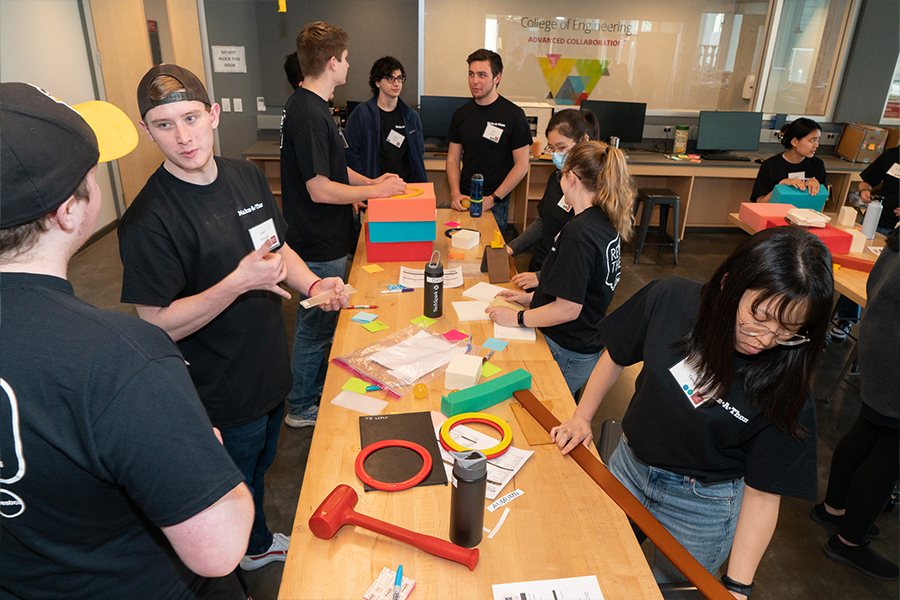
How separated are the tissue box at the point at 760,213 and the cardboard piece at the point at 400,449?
2.84 meters

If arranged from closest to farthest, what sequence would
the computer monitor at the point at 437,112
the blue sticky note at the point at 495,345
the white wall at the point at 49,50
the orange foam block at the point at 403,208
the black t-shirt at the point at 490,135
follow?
the blue sticky note at the point at 495,345, the orange foam block at the point at 403,208, the black t-shirt at the point at 490,135, the white wall at the point at 49,50, the computer monitor at the point at 437,112

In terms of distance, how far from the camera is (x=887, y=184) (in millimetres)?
3760

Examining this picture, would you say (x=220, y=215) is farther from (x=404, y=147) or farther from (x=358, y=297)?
(x=404, y=147)

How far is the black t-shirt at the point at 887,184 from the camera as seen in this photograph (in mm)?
3703

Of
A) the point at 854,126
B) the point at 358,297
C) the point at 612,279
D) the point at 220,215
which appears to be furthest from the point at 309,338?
the point at 854,126

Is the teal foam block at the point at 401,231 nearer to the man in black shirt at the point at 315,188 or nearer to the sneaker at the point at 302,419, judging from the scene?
the man in black shirt at the point at 315,188

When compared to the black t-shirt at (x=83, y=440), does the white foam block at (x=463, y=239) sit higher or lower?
lower

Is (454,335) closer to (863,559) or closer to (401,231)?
(401,231)

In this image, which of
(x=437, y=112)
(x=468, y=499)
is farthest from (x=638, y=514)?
(x=437, y=112)

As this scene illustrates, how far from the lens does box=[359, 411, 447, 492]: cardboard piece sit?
1.37 metres

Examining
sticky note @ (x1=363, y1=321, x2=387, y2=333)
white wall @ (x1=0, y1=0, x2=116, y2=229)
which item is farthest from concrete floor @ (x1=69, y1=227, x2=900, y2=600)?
white wall @ (x1=0, y1=0, x2=116, y2=229)

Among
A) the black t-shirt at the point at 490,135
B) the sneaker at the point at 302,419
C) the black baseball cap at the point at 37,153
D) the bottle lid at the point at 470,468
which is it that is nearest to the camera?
the black baseball cap at the point at 37,153

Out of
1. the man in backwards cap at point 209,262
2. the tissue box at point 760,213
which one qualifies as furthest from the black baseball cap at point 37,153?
the tissue box at point 760,213

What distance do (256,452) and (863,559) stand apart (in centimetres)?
239
